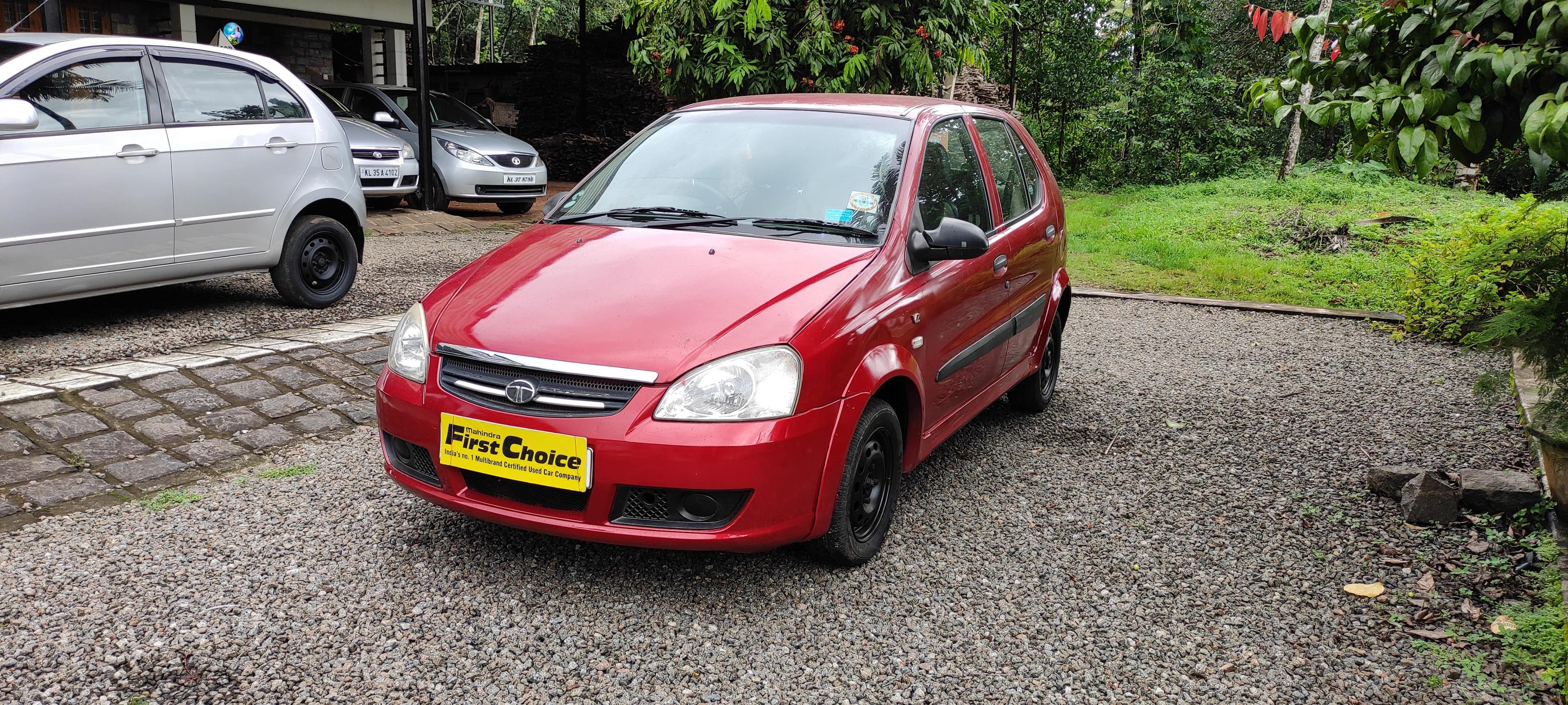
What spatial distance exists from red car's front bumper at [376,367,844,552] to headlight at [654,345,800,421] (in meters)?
0.03

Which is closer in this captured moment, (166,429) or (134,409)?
(166,429)

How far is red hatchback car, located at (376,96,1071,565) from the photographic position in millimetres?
3025

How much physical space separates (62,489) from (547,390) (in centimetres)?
229

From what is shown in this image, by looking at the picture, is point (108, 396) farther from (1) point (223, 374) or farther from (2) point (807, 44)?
(2) point (807, 44)

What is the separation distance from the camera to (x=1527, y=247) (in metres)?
3.88

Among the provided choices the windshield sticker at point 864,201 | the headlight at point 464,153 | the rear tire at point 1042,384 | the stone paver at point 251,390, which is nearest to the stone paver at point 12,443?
the stone paver at point 251,390

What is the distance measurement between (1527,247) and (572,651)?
3628 mm

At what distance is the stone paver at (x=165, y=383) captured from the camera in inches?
194

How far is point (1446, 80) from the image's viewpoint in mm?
3023

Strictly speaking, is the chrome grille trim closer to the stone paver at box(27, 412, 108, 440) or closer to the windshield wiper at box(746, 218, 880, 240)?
the windshield wiper at box(746, 218, 880, 240)

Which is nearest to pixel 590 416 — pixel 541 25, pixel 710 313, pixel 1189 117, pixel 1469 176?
pixel 710 313

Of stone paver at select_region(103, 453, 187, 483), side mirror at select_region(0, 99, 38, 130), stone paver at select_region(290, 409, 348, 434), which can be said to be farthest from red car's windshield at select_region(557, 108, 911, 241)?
side mirror at select_region(0, 99, 38, 130)

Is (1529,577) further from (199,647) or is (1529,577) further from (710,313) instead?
(199,647)

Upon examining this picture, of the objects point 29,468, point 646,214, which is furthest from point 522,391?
point 29,468
